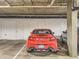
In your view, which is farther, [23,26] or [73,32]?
[23,26]

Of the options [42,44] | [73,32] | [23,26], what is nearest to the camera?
[73,32]

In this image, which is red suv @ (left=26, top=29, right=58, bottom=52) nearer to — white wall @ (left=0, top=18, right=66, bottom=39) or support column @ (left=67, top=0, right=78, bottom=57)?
support column @ (left=67, top=0, right=78, bottom=57)

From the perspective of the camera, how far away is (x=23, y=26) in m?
20.0

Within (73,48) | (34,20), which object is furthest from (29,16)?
(73,48)

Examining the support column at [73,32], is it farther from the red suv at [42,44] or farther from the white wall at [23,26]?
the white wall at [23,26]

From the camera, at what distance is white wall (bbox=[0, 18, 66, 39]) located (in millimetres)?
19781

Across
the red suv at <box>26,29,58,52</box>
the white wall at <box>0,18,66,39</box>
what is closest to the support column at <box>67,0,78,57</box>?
the red suv at <box>26,29,58,52</box>

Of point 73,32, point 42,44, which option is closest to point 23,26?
point 42,44

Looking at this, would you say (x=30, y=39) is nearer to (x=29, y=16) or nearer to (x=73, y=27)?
(x=73, y=27)

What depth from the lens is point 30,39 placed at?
10.1 m

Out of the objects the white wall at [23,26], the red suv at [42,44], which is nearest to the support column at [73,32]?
the red suv at [42,44]

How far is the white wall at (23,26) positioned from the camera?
19781 millimetres

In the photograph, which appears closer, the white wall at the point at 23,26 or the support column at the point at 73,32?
the support column at the point at 73,32

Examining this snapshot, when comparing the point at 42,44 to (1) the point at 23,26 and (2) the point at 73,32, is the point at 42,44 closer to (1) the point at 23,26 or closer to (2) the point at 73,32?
(2) the point at 73,32
